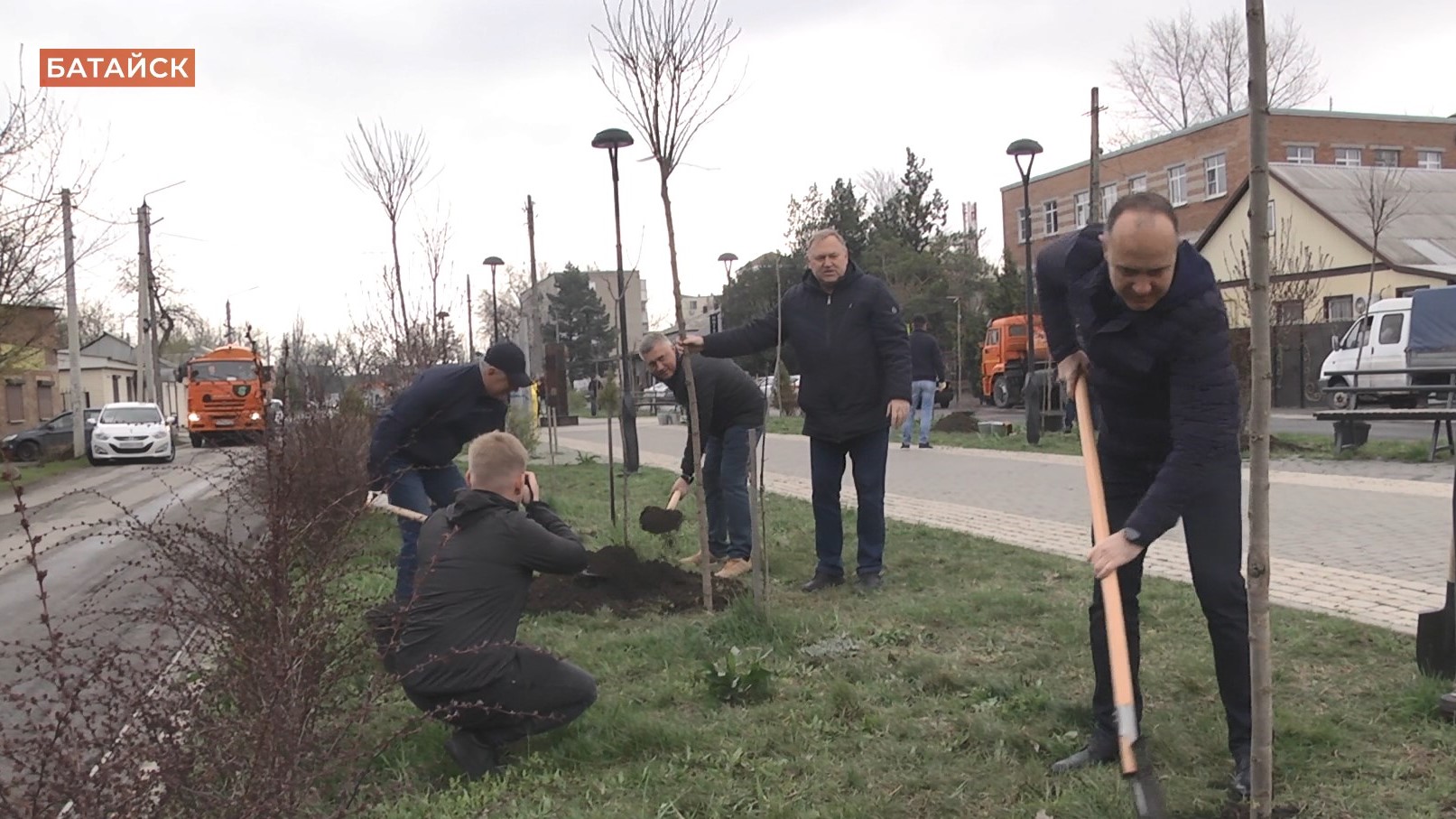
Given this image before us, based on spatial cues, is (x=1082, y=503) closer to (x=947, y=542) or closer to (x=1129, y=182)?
(x=947, y=542)

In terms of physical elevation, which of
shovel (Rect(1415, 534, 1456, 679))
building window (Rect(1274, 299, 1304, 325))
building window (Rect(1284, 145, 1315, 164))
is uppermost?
building window (Rect(1284, 145, 1315, 164))

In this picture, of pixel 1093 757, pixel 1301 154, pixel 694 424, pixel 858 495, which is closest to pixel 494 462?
pixel 694 424

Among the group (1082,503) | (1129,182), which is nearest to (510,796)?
(1082,503)

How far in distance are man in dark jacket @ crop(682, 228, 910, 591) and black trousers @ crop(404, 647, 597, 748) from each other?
2.35 metres

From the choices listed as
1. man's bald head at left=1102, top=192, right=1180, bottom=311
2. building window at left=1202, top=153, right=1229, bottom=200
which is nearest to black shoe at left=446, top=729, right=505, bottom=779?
man's bald head at left=1102, top=192, right=1180, bottom=311

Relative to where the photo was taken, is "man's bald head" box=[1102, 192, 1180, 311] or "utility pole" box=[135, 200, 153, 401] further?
"utility pole" box=[135, 200, 153, 401]

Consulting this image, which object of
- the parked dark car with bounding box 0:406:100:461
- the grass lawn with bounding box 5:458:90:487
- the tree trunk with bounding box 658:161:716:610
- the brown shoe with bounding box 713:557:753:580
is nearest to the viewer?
the tree trunk with bounding box 658:161:716:610

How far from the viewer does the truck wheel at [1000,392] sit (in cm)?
3089

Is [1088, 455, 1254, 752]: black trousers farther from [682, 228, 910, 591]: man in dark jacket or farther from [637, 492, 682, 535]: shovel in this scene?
[637, 492, 682, 535]: shovel

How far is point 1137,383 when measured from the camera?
117 inches

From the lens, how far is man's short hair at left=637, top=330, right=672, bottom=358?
5781 mm

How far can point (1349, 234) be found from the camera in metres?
30.0

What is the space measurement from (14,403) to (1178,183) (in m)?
42.9

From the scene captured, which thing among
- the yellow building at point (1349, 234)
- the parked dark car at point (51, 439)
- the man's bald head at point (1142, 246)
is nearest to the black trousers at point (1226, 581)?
the man's bald head at point (1142, 246)
